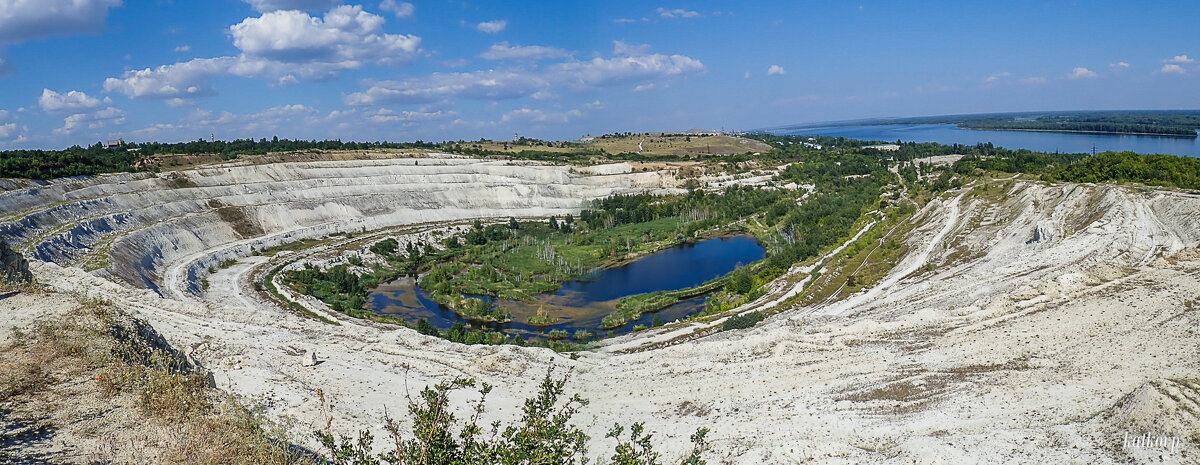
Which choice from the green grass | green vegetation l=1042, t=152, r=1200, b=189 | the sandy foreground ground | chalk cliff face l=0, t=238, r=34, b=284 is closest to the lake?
the green grass

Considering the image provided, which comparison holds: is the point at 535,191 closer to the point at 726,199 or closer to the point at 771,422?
the point at 726,199

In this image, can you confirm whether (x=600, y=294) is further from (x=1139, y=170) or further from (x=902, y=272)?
(x=1139, y=170)

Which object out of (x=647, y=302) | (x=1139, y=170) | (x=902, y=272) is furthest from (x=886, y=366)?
(x=1139, y=170)

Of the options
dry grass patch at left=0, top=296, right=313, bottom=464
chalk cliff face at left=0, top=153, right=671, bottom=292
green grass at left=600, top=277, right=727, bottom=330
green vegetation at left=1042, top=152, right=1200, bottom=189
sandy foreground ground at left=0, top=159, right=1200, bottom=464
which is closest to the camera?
dry grass patch at left=0, top=296, right=313, bottom=464

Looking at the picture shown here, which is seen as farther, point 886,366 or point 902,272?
point 902,272

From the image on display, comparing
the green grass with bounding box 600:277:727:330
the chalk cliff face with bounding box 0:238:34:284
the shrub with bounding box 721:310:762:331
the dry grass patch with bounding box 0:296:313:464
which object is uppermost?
the chalk cliff face with bounding box 0:238:34:284

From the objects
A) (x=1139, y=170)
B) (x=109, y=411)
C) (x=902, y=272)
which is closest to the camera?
(x=109, y=411)

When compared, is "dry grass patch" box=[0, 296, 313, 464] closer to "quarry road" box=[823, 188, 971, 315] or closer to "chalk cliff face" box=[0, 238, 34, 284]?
"chalk cliff face" box=[0, 238, 34, 284]
